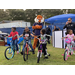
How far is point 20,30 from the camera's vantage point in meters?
15.2

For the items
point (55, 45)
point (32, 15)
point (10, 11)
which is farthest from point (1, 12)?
point (55, 45)

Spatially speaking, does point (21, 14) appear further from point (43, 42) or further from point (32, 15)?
point (43, 42)

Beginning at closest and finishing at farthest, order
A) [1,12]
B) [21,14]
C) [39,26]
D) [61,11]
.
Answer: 1. [39,26]
2. [61,11]
3. [21,14]
4. [1,12]

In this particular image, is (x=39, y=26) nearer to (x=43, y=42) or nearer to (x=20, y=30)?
(x=43, y=42)

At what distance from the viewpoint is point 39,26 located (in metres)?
5.96

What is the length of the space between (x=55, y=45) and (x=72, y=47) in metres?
3.56

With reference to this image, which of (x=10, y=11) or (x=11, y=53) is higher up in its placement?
(x=10, y=11)

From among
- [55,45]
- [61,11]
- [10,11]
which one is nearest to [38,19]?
[55,45]

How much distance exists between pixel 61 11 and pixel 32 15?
11.7 m

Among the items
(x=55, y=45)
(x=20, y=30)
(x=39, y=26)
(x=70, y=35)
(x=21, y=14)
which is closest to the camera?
(x=70, y=35)

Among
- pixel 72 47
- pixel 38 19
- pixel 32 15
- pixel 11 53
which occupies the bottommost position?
pixel 11 53

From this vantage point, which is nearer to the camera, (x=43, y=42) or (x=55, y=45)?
Answer: (x=43, y=42)

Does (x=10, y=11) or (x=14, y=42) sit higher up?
(x=10, y=11)

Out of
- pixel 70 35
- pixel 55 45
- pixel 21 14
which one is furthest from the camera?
pixel 21 14
